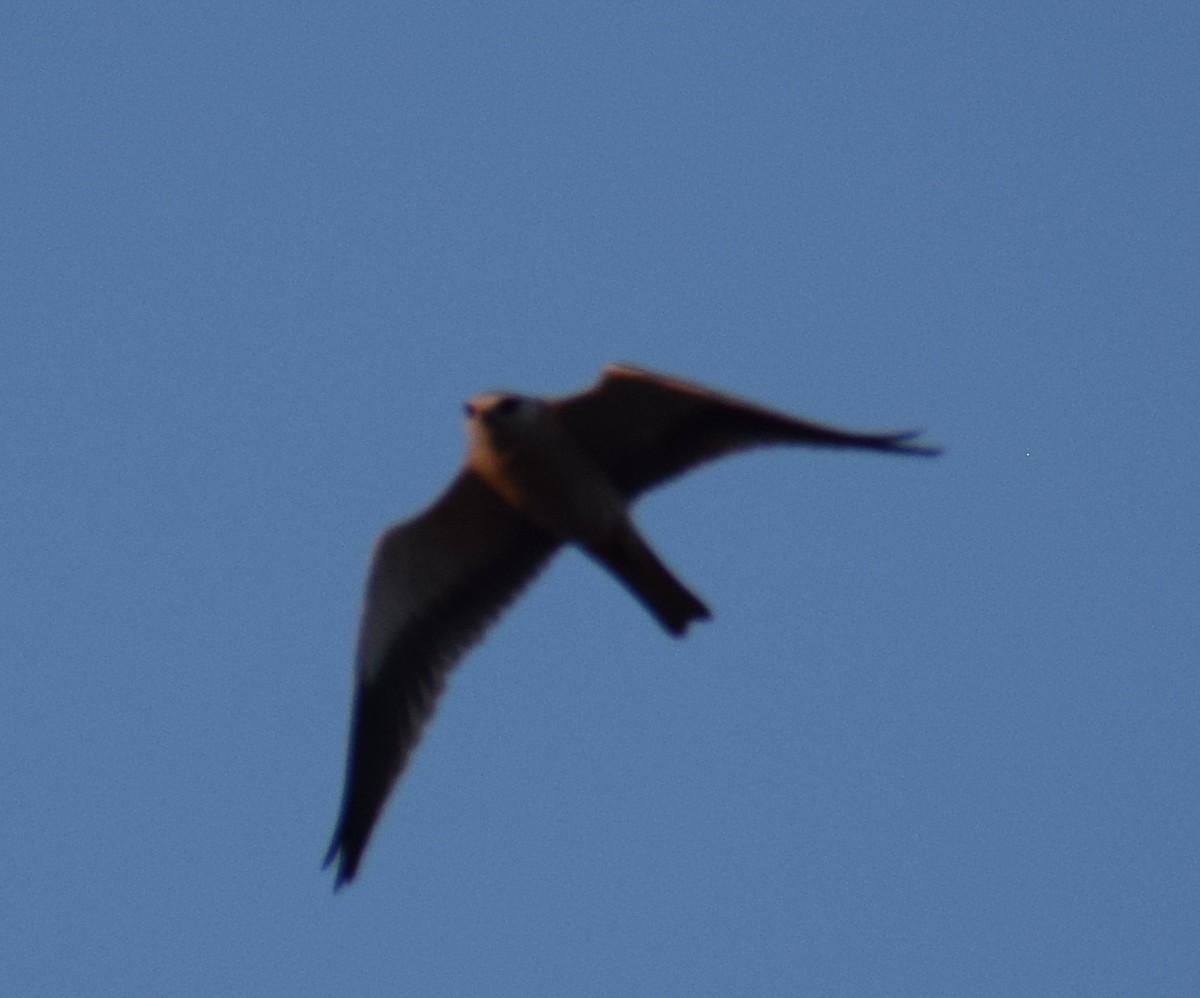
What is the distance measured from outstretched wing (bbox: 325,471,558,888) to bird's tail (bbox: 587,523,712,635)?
91 centimetres

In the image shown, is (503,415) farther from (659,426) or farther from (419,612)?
(419,612)

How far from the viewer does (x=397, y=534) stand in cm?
1053

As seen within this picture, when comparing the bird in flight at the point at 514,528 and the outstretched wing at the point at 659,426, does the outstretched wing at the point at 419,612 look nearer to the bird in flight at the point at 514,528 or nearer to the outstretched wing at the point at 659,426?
the bird in flight at the point at 514,528

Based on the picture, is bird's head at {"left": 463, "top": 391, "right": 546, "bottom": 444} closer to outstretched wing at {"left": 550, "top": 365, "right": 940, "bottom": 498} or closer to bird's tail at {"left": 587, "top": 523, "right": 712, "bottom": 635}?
outstretched wing at {"left": 550, "top": 365, "right": 940, "bottom": 498}

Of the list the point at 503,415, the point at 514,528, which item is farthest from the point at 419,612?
the point at 503,415

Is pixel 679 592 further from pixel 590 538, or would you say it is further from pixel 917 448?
pixel 917 448

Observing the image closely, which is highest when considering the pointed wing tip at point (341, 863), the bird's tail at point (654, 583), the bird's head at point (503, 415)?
the bird's head at point (503, 415)

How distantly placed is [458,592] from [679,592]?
1546 millimetres

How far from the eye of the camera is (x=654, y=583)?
9.98 m

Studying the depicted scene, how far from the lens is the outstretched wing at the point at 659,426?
976 cm

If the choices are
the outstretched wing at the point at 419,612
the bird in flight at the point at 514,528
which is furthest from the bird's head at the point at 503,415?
the outstretched wing at the point at 419,612

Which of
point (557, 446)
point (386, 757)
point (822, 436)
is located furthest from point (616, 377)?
point (386, 757)

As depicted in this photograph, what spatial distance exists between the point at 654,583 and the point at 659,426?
2.96 ft

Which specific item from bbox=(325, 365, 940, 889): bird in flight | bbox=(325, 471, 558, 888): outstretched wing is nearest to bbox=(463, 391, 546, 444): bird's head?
bbox=(325, 365, 940, 889): bird in flight
